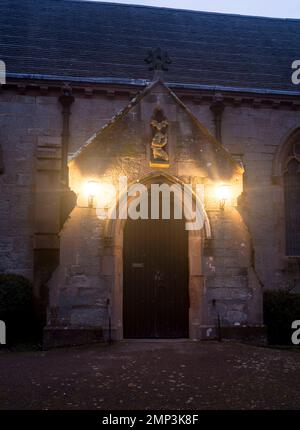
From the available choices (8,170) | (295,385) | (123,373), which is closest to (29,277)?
(8,170)

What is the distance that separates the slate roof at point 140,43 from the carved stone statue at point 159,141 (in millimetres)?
4358

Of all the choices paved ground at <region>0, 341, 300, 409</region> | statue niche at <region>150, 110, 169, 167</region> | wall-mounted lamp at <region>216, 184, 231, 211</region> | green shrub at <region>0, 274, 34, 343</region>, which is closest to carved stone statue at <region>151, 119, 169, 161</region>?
statue niche at <region>150, 110, 169, 167</region>

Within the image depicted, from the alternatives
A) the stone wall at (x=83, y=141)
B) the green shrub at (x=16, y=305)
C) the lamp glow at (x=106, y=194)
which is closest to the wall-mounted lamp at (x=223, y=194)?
the stone wall at (x=83, y=141)

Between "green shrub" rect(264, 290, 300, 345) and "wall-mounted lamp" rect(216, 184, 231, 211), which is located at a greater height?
"wall-mounted lamp" rect(216, 184, 231, 211)

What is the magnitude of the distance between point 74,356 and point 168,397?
2807 mm

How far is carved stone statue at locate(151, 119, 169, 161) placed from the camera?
355 inches

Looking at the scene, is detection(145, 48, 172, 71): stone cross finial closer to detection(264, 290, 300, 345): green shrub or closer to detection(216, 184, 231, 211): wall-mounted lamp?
detection(216, 184, 231, 211): wall-mounted lamp

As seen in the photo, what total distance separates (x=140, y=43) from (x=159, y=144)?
7.28 m

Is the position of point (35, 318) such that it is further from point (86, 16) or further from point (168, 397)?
point (86, 16)

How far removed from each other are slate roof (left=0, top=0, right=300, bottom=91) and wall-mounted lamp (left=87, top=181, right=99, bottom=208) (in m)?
5.25

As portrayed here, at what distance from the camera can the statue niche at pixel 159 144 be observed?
9016mm

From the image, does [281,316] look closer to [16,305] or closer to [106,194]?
[106,194]

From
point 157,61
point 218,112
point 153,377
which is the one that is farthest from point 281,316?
point 157,61
